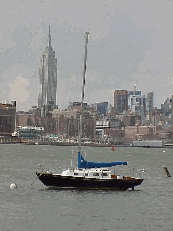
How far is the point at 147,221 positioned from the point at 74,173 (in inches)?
681

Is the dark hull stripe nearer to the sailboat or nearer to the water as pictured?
the sailboat

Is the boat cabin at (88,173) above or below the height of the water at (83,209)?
above

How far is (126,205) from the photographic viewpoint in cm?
5847

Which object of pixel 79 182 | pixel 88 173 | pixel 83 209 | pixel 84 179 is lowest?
pixel 83 209

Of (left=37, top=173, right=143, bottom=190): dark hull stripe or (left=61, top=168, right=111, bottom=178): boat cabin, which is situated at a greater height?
(left=61, top=168, right=111, bottom=178): boat cabin

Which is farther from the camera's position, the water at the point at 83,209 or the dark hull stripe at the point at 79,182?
the dark hull stripe at the point at 79,182

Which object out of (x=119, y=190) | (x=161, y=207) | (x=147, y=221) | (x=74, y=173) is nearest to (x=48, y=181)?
(x=74, y=173)

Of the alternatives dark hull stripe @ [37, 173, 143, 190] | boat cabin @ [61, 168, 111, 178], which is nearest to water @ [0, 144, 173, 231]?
dark hull stripe @ [37, 173, 143, 190]

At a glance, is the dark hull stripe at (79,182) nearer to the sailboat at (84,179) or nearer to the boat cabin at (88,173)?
the sailboat at (84,179)

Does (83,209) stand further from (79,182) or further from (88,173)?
(88,173)

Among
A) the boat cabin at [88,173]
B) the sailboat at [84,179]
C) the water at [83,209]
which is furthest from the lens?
the boat cabin at [88,173]

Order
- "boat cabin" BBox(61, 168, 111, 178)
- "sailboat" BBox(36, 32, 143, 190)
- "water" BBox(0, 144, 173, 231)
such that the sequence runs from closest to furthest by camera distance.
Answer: "water" BBox(0, 144, 173, 231) < "sailboat" BBox(36, 32, 143, 190) < "boat cabin" BBox(61, 168, 111, 178)

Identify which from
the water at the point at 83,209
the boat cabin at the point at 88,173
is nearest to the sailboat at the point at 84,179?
the boat cabin at the point at 88,173

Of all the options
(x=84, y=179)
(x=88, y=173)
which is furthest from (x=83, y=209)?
(x=88, y=173)
